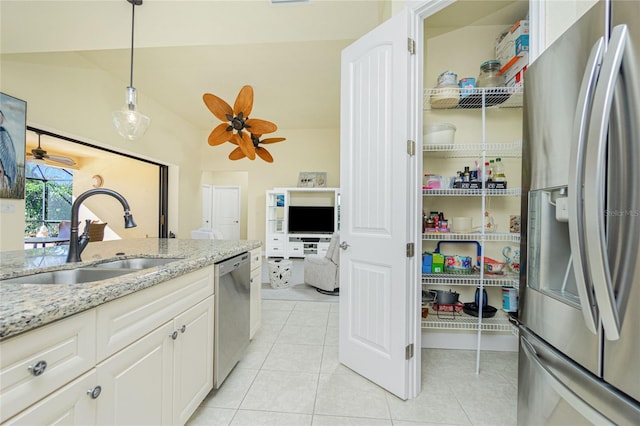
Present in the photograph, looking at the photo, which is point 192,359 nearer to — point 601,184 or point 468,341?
point 601,184

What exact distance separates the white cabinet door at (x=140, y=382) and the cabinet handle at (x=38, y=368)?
0.18m

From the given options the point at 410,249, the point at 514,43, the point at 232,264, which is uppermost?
the point at 514,43

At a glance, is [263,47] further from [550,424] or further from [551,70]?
[550,424]

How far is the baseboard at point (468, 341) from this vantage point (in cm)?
210

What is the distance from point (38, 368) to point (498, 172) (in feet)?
8.55

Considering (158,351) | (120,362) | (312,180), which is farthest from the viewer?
(312,180)

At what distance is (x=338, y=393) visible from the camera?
5.25 feet

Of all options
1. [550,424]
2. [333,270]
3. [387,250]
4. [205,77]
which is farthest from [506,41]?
[205,77]

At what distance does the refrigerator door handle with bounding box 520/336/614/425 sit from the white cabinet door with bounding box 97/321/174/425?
1.45 meters

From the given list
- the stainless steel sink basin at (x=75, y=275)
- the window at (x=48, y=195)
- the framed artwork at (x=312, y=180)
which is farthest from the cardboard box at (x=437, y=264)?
the window at (x=48, y=195)

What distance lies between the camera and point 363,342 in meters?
1.75

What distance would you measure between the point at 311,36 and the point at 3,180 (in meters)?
3.32

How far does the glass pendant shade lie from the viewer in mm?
2573

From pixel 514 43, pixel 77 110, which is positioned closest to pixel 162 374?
pixel 514 43
